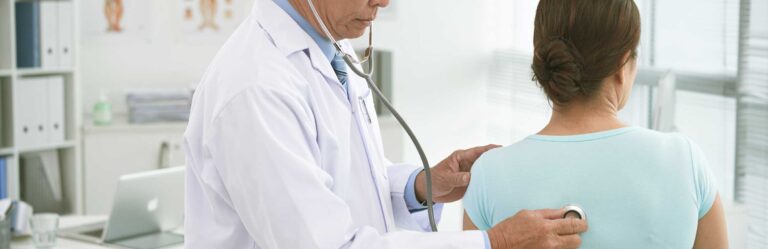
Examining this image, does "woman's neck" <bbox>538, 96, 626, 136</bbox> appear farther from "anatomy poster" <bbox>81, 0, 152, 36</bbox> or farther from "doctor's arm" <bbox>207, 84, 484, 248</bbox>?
"anatomy poster" <bbox>81, 0, 152, 36</bbox>

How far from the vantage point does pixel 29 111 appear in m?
3.86

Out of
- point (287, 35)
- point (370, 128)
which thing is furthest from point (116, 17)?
point (287, 35)

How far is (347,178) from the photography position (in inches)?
60.9

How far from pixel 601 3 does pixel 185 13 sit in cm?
343

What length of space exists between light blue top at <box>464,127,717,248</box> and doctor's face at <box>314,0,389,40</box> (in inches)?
14.8

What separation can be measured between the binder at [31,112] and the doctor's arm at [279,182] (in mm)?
2710

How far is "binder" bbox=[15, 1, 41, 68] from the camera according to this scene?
3.82 metres

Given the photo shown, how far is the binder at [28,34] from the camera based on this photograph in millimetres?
3820

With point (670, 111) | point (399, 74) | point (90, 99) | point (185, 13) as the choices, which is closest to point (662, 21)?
point (670, 111)

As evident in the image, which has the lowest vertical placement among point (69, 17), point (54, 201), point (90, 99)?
point (54, 201)

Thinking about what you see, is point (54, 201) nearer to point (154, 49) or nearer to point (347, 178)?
point (154, 49)

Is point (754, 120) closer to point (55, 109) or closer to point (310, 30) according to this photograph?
point (310, 30)

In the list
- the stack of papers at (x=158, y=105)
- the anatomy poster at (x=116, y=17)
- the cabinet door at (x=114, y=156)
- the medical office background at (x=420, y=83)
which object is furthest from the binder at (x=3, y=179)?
the anatomy poster at (x=116, y=17)

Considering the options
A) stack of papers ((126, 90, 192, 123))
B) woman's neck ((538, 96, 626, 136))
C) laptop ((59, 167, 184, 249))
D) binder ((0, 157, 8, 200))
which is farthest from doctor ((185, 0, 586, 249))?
stack of papers ((126, 90, 192, 123))
